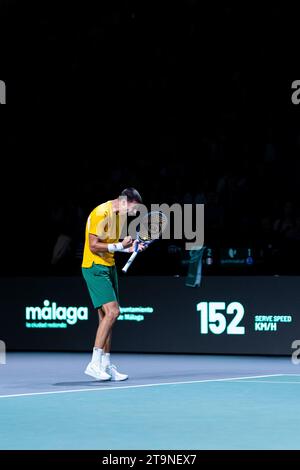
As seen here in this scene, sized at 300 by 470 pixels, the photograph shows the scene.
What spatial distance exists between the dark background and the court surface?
3469 mm

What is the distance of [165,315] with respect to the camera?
17938 mm

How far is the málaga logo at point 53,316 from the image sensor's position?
18.5m

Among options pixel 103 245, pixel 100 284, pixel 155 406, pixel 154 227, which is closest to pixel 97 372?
pixel 100 284

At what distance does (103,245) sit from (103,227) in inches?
8.4

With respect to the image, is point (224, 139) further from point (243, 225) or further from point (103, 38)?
point (103, 38)

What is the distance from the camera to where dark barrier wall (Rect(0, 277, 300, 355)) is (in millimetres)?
17172

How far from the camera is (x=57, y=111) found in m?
25.0

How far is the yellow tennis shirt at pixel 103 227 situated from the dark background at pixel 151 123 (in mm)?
4818
